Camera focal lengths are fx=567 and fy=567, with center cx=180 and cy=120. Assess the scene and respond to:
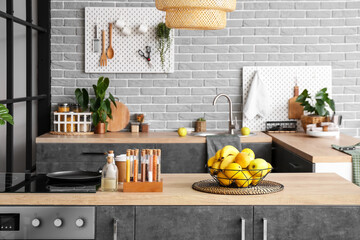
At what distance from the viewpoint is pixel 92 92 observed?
583cm

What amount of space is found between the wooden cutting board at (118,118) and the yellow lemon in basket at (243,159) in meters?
3.10

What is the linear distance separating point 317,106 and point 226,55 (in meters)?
1.07

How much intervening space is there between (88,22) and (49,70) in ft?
2.06

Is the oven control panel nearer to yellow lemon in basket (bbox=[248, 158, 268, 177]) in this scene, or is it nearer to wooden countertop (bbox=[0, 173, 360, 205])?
wooden countertop (bbox=[0, 173, 360, 205])

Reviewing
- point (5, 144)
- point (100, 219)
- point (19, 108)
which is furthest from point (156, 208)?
point (19, 108)

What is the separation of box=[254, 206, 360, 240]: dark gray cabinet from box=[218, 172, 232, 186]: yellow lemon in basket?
0.22 m

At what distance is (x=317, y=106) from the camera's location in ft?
17.8

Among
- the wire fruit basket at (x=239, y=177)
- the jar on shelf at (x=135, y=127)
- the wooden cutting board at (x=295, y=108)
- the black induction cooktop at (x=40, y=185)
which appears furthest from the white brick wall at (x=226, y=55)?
the wire fruit basket at (x=239, y=177)

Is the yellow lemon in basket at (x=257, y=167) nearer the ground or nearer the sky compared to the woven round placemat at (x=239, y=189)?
nearer the sky

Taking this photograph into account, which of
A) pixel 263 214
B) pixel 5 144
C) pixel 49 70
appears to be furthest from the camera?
pixel 49 70

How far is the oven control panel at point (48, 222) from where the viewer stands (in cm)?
256

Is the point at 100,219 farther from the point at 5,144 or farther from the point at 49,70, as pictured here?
the point at 49,70

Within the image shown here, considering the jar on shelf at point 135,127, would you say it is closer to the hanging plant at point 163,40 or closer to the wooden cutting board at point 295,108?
the hanging plant at point 163,40

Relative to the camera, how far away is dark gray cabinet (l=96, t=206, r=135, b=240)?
8.49 ft
